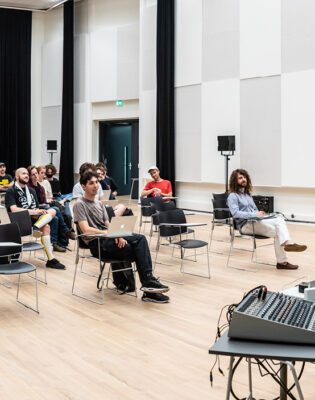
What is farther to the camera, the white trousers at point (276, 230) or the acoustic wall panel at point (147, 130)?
the acoustic wall panel at point (147, 130)

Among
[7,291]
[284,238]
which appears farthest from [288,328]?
[284,238]

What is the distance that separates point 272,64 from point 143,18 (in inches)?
188

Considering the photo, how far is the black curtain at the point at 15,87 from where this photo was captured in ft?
59.7

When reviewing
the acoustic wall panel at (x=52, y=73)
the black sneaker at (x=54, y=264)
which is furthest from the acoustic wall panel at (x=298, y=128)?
the acoustic wall panel at (x=52, y=73)

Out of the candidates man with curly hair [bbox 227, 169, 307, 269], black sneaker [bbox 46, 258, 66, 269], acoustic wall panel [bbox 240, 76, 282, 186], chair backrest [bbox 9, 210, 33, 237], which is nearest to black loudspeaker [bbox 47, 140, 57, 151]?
acoustic wall panel [bbox 240, 76, 282, 186]

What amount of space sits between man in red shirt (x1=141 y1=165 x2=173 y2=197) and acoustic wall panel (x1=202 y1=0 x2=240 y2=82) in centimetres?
391

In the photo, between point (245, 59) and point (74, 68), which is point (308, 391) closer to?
point (245, 59)

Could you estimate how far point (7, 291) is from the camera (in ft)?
18.9

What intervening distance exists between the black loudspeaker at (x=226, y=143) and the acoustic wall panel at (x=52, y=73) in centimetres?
808

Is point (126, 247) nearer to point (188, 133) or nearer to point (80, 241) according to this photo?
point (80, 241)

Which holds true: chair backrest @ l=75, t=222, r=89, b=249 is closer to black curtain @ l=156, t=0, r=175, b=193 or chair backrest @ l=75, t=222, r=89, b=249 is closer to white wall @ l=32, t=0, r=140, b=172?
black curtain @ l=156, t=0, r=175, b=193

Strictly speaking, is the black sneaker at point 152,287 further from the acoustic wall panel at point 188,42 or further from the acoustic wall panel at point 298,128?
the acoustic wall panel at point 188,42

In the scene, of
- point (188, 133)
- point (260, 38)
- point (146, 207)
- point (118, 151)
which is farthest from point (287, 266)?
point (118, 151)

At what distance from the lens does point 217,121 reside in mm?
12977
